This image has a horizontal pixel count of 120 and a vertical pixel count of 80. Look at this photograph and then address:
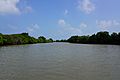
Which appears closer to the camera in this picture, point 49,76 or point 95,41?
point 49,76

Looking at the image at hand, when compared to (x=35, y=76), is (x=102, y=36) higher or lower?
higher

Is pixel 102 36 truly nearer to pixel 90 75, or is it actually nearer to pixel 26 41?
pixel 26 41

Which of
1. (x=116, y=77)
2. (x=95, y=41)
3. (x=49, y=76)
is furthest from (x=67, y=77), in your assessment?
(x=95, y=41)

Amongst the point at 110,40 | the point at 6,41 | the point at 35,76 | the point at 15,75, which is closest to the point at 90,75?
the point at 35,76

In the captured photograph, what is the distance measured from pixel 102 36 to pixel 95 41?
677cm

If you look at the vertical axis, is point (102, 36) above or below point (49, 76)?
above

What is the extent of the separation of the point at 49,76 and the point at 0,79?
Answer: 314 centimetres

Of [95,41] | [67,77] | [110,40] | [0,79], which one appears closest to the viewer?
[0,79]

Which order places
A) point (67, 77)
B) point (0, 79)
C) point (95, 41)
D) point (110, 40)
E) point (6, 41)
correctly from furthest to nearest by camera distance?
point (95, 41) < point (110, 40) < point (6, 41) < point (67, 77) < point (0, 79)

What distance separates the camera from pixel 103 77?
47.4 ft

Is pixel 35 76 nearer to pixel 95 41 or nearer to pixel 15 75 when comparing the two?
pixel 15 75

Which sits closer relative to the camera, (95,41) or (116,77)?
(116,77)

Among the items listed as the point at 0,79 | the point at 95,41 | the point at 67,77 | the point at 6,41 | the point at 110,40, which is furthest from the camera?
the point at 95,41

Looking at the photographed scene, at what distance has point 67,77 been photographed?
46.9ft
